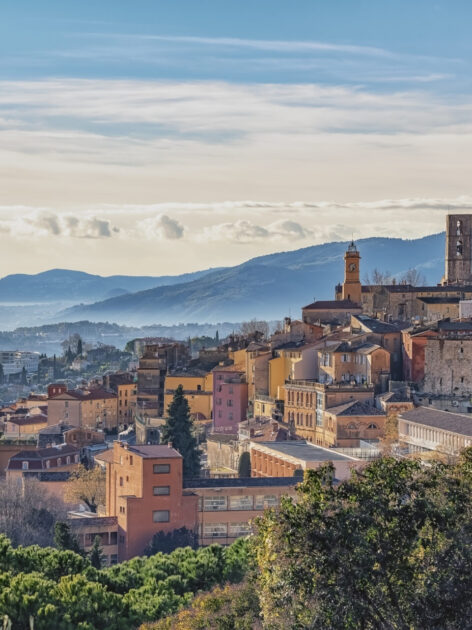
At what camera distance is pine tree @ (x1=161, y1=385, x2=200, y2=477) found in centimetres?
6205

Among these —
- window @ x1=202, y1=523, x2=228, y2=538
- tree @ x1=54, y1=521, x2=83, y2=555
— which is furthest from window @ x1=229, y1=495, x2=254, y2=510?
tree @ x1=54, y1=521, x2=83, y2=555

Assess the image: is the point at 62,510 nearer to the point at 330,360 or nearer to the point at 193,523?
the point at 193,523

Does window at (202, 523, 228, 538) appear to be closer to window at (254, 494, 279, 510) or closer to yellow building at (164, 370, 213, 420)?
window at (254, 494, 279, 510)

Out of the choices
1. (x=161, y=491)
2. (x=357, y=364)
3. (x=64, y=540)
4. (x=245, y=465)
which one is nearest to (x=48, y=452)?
(x=245, y=465)

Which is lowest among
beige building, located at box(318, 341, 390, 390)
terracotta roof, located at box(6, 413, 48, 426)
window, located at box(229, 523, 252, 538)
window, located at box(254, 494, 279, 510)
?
window, located at box(229, 523, 252, 538)

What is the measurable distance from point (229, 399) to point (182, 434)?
39.6 ft

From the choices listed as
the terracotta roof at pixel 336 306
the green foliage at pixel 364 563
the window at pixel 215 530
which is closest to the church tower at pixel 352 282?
the terracotta roof at pixel 336 306

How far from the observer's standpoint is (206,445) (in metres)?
70.8

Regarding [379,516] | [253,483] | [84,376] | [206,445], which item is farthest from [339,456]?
[84,376]

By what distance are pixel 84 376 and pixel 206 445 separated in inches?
3038

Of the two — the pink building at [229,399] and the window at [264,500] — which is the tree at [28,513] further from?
the pink building at [229,399]

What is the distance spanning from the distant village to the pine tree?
894mm

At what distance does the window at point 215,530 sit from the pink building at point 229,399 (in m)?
24.0

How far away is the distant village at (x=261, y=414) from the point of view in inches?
2002
